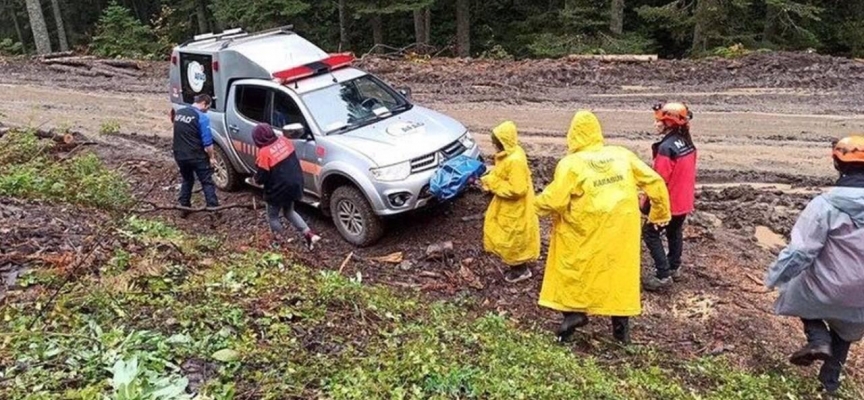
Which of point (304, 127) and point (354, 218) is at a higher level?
point (304, 127)

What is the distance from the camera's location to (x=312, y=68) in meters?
9.39

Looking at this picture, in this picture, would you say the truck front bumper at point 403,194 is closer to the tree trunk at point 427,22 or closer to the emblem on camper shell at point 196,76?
the emblem on camper shell at point 196,76

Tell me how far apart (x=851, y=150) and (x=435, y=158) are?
14.7ft

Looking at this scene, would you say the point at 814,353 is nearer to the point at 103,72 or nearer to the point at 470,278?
the point at 470,278

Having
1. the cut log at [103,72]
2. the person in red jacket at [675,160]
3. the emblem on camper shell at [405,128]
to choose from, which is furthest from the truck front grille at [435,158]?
the cut log at [103,72]

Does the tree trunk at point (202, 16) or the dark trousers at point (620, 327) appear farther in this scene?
the tree trunk at point (202, 16)

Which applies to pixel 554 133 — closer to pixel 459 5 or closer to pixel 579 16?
pixel 579 16

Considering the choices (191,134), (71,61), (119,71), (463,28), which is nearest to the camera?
(191,134)

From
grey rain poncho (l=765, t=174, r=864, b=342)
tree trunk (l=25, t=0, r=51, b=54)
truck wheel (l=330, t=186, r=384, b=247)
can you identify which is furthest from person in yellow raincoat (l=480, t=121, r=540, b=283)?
tree trunk (l=25, t=0, r=51, b=54)

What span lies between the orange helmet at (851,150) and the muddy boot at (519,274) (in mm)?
3180

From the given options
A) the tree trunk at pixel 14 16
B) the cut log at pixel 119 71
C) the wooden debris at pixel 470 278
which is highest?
the wooden debris at pixel 470 278

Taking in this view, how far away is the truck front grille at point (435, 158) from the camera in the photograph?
8.06 metres

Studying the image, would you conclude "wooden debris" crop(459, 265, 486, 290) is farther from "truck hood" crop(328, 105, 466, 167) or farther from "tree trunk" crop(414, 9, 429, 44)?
→ "tree trunk" crop(414, 9, 429, 44)

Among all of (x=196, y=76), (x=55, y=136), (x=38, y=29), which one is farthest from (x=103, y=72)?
(x=196, y=76)
